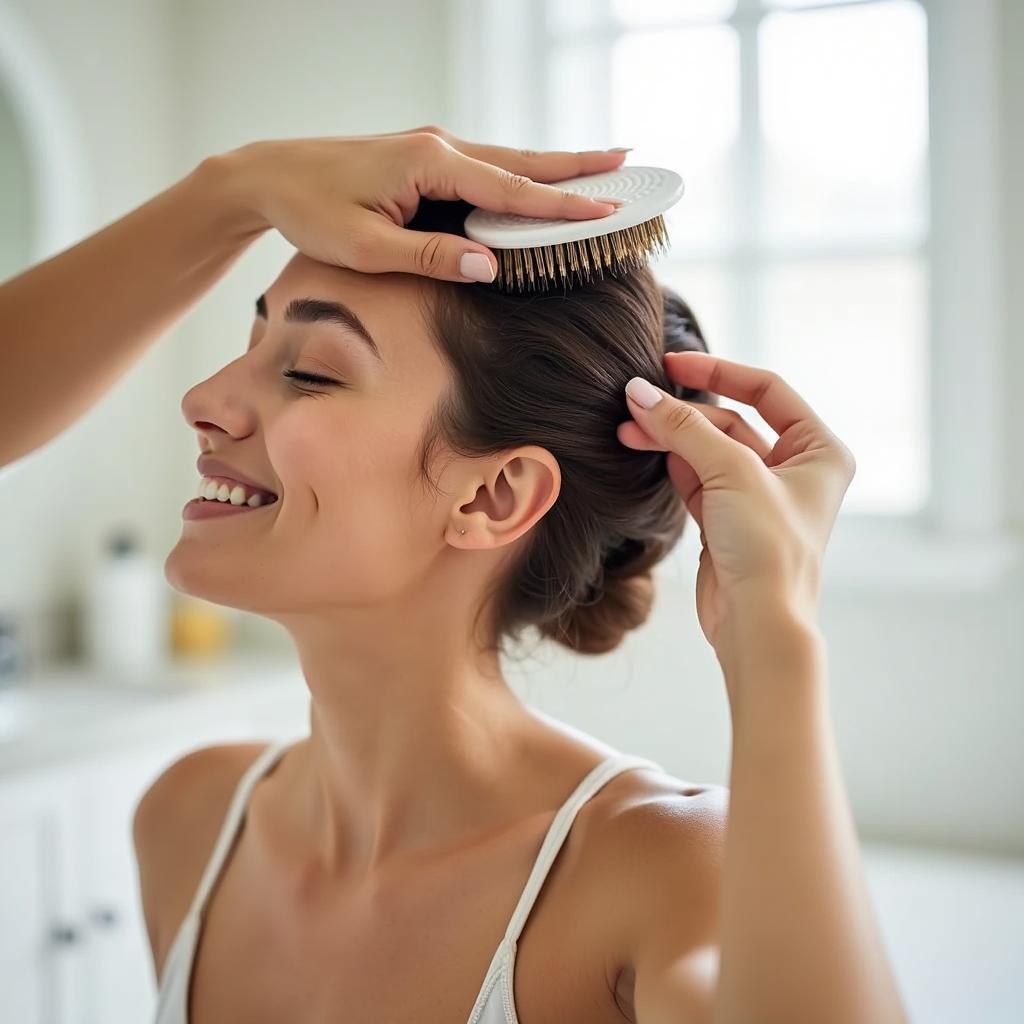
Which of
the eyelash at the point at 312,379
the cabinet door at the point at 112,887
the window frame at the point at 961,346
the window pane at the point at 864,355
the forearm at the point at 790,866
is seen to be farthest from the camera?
the window pane at the point at 864,355

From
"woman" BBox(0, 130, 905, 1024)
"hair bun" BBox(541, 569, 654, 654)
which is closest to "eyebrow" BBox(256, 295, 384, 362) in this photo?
"woman" BBox(0, 130, 905, 1024)

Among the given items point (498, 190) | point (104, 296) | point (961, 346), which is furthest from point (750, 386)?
point (961, 346)

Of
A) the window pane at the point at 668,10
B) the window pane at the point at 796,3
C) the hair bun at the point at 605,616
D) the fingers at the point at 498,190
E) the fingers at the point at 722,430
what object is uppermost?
the window pane at the point at 668,10

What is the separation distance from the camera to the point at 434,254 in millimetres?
833

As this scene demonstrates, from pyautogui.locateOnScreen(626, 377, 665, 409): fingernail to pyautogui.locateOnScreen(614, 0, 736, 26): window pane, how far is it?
5.76 ft

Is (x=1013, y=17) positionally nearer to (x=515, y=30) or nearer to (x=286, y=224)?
(x=515, y=30)

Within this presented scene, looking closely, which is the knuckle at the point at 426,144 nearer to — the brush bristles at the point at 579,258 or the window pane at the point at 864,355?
the brush bristles at the point at 579,258

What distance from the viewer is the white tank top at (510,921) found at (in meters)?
0.87

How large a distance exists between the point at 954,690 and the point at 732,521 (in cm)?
150

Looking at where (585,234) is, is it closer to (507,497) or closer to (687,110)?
(507,497)

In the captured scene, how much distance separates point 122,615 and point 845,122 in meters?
1.80

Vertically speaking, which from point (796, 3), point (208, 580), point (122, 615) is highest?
point (796, 3)

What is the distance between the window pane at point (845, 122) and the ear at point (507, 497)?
160 centimetres

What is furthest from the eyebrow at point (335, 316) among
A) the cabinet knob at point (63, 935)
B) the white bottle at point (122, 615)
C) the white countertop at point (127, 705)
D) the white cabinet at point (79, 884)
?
the white bottle at point (122, 615)
